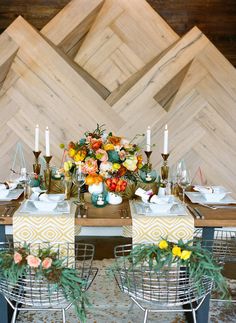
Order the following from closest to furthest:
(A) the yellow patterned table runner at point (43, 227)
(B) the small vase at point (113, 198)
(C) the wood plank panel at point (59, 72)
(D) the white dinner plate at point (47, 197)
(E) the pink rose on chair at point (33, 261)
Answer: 1. (E) the pink rose on chair at point (33, 261)
2. (A) the yellow patterned table runner at point (43, 227)
3. (D) the white dinner plate at point (47, 197)
4. (B) the small vase at point (113, 198)
5. (C) the wood plank panel at point (59, 72)

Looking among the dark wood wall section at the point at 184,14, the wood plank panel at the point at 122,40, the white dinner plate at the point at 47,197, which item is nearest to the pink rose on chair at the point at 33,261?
the white dinner plate at the point at 47,197

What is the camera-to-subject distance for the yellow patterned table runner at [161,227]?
6.89 feet

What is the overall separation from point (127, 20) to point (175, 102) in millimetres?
882

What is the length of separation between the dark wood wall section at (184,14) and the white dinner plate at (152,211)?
2.01m

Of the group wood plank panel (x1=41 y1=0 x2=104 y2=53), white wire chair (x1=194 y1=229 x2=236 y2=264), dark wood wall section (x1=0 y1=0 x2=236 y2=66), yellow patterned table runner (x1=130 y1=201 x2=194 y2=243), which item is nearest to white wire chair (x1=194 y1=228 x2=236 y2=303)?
white wire chair (x1=194 y1=229 x2=236 y2=264)

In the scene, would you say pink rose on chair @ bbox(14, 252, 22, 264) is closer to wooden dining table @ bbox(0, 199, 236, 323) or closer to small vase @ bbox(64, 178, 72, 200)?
wooden dining table @ bbox(0, 199, 236, 323)

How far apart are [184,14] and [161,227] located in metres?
2.32

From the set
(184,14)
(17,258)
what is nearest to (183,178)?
(17,258)

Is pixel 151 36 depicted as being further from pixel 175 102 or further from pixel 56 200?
pixel 56 200

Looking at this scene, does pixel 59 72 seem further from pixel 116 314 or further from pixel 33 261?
pixel 33 261

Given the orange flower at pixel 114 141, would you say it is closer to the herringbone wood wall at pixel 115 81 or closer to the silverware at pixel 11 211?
the silverware at pixel 11 211

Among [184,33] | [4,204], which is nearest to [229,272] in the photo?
[4,204]

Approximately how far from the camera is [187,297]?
1.84 m

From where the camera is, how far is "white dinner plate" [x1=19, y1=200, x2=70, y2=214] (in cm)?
216
